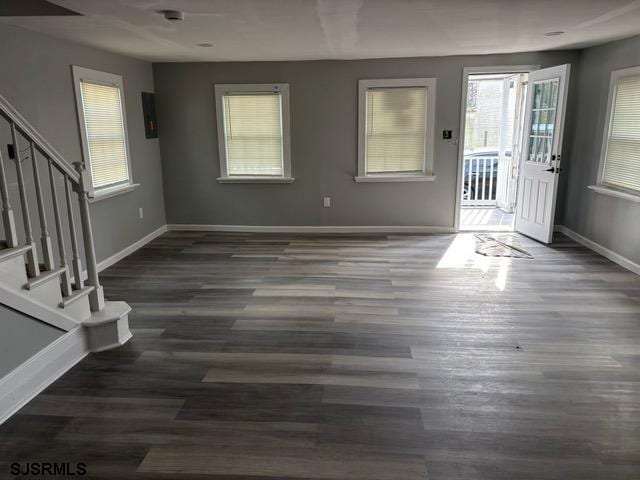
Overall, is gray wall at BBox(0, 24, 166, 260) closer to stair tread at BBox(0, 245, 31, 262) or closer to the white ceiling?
the white ceiling

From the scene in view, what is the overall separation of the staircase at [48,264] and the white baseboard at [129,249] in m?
1.30

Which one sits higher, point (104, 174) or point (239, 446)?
point (104, 174)

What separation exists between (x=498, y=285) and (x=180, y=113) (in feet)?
15.1

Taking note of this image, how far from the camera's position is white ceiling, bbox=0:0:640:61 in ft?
10.2

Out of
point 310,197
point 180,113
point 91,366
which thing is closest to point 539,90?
point 310,197

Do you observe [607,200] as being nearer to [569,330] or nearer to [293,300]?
[569,330]

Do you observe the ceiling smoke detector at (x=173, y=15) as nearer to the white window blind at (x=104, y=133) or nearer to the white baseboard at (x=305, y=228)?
the white window blind at (x=104, y=133)

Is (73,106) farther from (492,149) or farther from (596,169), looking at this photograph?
(492,149)

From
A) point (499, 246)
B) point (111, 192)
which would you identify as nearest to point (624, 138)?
point (499, 246)

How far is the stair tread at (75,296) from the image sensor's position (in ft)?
9.27

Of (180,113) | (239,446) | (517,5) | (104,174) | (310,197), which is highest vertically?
(517,5)

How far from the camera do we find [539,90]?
18.4ft

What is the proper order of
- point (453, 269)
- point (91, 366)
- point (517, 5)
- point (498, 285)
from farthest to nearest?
point (453, 269), point (498, 285), point (517, 5), point (91, 366)

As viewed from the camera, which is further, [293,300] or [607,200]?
[607,200]
